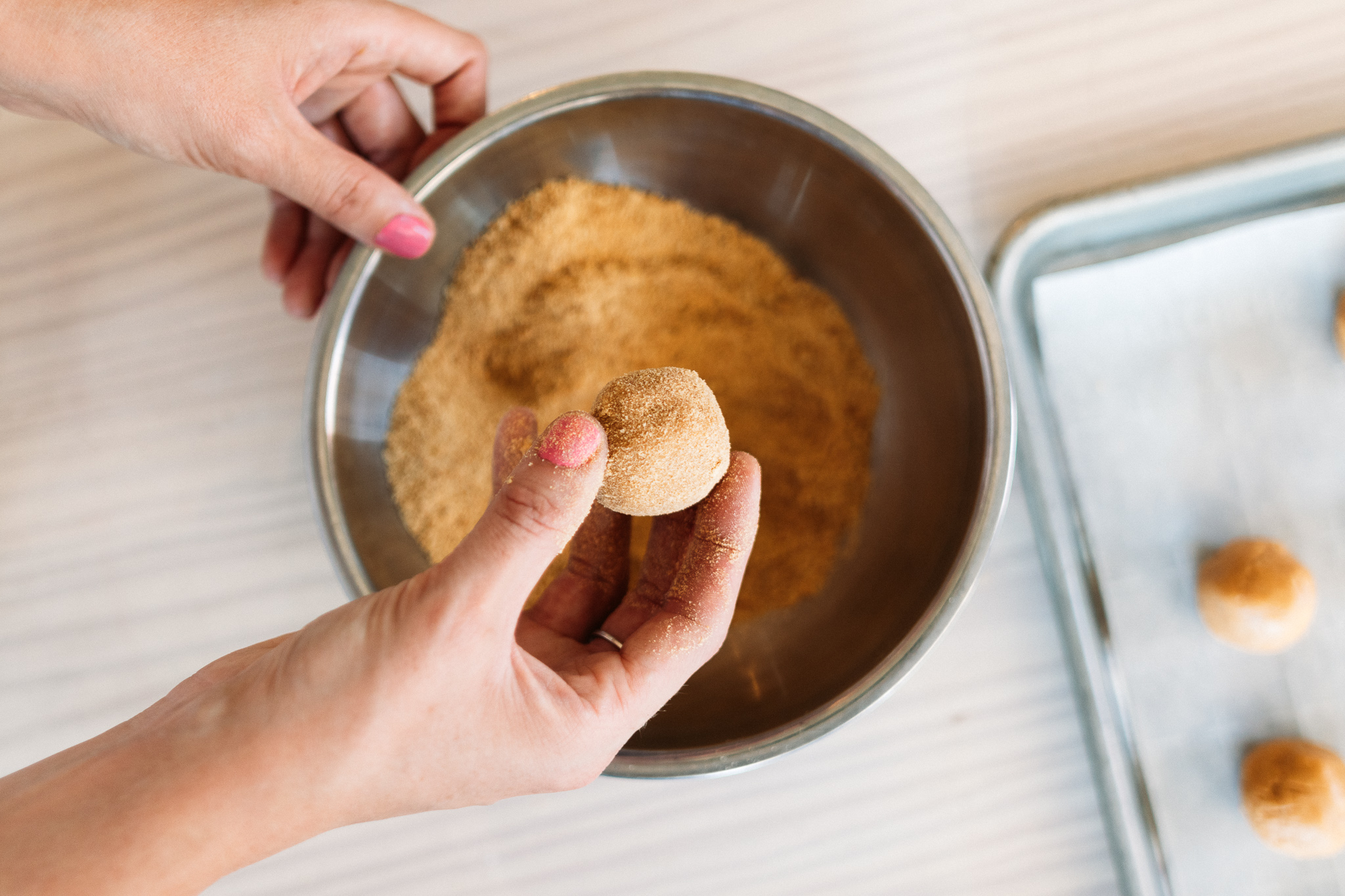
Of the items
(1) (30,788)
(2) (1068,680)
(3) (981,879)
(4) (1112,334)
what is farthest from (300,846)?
(4) (1112,334)

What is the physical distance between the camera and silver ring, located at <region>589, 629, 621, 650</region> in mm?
653

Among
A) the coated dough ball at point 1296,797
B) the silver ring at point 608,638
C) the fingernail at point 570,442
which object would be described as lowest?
the coated dough ball at point 1296,797

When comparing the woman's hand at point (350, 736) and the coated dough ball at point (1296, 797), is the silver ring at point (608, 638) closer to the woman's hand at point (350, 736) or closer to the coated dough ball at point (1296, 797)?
the woman's hand at point (350, 736)

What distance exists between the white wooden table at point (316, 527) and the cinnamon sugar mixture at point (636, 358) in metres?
0.19

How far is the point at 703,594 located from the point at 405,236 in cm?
39

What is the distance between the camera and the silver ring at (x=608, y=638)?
2.14 feet

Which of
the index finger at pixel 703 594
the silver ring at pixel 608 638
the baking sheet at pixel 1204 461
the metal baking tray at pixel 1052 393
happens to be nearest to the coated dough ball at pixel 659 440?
the index finger at pixel 703 594

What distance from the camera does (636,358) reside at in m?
0.76

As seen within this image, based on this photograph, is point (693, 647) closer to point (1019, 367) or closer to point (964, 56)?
point (1019, 367)

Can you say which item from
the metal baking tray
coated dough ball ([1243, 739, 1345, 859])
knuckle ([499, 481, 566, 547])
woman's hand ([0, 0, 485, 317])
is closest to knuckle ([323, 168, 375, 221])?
woman's hand ([0, 0, 485, 317])

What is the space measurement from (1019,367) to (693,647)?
19.1 inches

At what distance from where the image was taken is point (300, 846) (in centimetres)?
81

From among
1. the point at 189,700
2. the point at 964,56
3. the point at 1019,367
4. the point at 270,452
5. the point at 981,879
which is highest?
the point at 964,56

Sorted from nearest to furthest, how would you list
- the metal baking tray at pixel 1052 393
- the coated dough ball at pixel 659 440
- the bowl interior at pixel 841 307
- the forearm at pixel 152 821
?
1. the forearm at pixel 152 821
2. the coated dough ball at pixel 659 440
3. the bowl interior at pixel 841 307
4. the metal baking tray at pixel 1052 393
